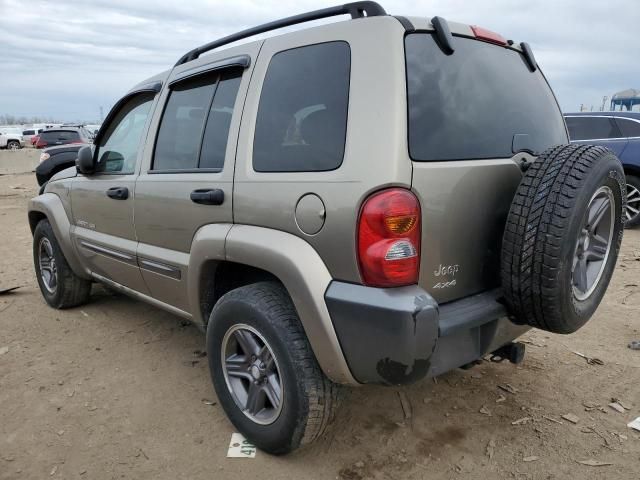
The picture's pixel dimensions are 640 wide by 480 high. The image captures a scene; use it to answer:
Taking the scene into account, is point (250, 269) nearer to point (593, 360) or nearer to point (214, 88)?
point (214, 88)

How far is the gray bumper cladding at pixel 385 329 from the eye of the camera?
1.87 meters

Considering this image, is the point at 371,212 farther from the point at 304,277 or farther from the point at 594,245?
the point at 594,245

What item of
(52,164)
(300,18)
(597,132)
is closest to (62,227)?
(300,18)

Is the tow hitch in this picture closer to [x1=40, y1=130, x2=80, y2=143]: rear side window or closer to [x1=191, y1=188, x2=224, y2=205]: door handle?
[x1=191, y1=188, x2=224, y2=205]: door handle

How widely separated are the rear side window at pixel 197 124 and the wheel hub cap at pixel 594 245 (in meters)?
1.75

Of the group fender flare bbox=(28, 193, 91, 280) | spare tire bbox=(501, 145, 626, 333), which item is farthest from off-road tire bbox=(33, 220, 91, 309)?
spare tire bbox=(501, 145, 626, 333)

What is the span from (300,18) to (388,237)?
1.25 meters

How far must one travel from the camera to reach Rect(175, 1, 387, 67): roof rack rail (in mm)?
2188

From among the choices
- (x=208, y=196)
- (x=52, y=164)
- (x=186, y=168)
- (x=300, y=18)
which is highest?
(x=300, y=18)

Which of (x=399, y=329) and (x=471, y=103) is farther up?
(x=471, y=103)

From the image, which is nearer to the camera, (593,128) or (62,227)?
(62,227)

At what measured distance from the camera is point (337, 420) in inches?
108

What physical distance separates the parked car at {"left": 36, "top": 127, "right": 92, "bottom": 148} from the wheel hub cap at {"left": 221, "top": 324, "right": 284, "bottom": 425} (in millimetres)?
13994

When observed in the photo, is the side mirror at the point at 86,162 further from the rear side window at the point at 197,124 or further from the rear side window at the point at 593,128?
the rear side window at the point at 593,128
